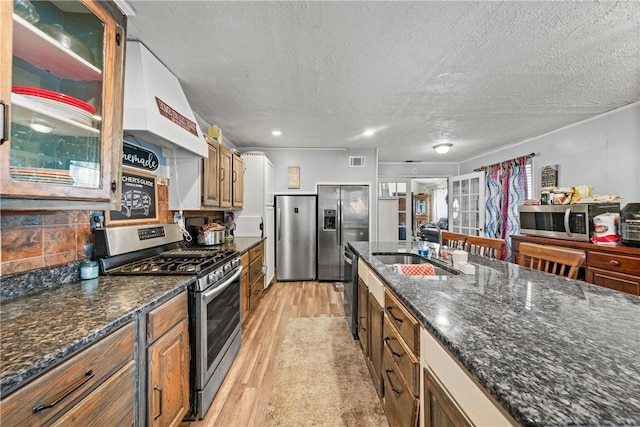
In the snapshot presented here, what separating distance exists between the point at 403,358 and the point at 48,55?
6.81ft

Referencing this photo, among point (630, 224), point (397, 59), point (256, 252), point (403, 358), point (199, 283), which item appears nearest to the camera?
point (403, 358)

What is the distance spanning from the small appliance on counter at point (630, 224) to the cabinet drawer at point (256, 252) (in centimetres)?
359

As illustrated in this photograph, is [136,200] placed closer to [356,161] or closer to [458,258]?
[458,258]

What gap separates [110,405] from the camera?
0.90 m

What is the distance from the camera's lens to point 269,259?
13.1 feet

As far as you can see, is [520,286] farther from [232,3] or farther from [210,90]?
[210,90]

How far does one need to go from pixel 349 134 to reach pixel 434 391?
3394 millimetres

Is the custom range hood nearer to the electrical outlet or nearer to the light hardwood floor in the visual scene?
the electrical outlet

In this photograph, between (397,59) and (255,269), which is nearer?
(397,59)

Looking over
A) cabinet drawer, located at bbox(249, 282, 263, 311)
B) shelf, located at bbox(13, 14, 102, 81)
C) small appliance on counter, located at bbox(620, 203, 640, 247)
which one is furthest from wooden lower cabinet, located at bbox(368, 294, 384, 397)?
small appliance on counter, located at bbox(620, 203, 640, 247)

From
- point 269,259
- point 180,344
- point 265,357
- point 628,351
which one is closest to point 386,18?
point 628,351

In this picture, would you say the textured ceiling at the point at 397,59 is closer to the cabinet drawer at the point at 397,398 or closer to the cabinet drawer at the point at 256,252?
the cabinet drawer at the point at 256,252

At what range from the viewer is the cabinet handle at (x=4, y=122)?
80 cm

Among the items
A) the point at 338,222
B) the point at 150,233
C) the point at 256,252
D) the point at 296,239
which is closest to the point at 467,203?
the point at 338,222
